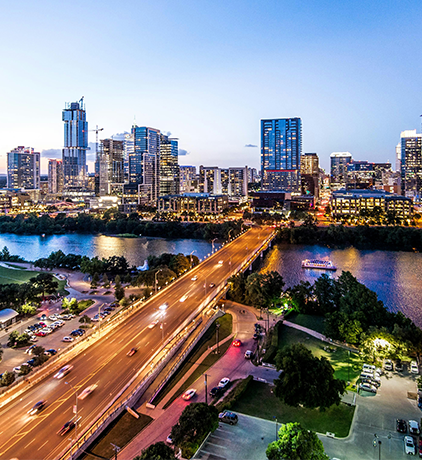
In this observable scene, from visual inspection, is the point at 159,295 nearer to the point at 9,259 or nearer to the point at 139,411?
the point at 139,411

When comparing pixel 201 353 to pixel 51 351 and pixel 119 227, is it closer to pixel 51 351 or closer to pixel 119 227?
pixel 51 351

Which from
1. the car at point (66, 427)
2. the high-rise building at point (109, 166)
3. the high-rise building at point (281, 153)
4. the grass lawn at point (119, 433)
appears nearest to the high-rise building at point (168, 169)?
the high-rise building at point (109, 166)

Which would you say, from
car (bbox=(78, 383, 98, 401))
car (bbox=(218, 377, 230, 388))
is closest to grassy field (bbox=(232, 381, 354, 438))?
car (bbox=(218, 377, 230, 388))

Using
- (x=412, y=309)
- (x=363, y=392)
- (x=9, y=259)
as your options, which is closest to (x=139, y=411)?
(x=363, y=392)

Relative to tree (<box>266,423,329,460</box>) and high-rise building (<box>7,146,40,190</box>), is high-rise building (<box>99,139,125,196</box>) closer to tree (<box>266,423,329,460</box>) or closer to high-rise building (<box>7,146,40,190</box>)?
A: high-rise building (<box>7,146,40,190</box>)

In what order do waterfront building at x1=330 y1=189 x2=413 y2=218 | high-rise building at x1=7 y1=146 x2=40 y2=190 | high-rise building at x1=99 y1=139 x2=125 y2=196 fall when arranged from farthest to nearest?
high-rise building at x1=7 y1=146 x2=40 y2=190 < high-rise building at x1=99 y1=139 x2=125 y2=196 < waterfront building at x1=330 y1=189 x2=413 y2=218

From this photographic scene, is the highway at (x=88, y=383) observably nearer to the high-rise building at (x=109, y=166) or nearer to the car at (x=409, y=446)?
the car at (x=409, y=446)
